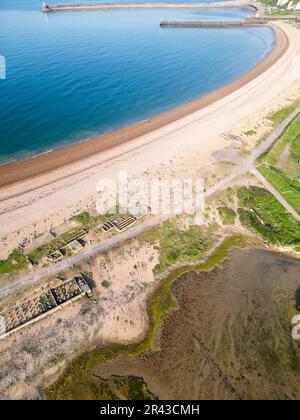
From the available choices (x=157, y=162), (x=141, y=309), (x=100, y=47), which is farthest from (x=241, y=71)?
(x=141, y=309)

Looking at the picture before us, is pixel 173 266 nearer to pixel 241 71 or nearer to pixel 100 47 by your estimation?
pixel 241 71

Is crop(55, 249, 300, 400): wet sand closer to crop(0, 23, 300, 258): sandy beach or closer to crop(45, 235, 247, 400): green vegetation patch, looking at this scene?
crop(45, 235, 247, 400): green vegetation patch

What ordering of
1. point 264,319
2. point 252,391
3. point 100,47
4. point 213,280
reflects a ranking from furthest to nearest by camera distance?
point 100,47, point 213,280, point 264,319, point 252,391

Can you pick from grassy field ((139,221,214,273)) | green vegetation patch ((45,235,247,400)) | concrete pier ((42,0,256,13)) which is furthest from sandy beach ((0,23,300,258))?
concrete pier ((42,0,256,13))

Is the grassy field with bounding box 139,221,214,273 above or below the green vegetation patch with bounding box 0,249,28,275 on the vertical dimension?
above

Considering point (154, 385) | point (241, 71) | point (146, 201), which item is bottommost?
point (154, 385)

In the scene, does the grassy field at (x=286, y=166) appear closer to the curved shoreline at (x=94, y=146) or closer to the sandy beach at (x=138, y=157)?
the sandy beach at (x=138, y=157)

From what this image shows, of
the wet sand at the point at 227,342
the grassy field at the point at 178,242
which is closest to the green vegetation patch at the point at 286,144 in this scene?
the grassy field at the point at 178,242

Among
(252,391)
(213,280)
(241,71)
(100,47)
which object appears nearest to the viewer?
(252,391)
